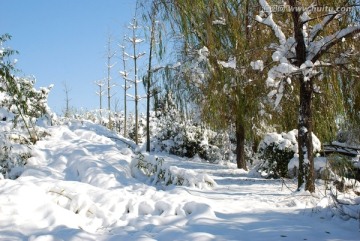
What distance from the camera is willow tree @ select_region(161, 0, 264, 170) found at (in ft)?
11.3

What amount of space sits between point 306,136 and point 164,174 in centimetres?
325

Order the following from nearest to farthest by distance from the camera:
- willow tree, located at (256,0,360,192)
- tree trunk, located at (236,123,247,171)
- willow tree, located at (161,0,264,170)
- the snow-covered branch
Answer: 1. willow tree, located at (161,0,264,170)
2. willow tree, located at (256,0,360,192)
3. the snow-covered branch
4. tree trunk, located at (236,123,247,171)

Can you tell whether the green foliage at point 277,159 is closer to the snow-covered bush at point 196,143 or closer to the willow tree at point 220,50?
the willow tree at point 220,50

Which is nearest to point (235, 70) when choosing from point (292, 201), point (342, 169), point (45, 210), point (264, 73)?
point (264, 73)

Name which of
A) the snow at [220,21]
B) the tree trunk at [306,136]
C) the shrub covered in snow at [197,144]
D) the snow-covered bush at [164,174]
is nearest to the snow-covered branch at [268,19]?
the tree trunk at [306,136]

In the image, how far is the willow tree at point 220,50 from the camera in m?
3.43

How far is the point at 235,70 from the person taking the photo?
6031 millimetres

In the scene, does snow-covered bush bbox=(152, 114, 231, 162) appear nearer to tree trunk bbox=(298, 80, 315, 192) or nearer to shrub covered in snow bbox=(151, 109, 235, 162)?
shrub covered in snow bbox=(151, 109, 235, 162)

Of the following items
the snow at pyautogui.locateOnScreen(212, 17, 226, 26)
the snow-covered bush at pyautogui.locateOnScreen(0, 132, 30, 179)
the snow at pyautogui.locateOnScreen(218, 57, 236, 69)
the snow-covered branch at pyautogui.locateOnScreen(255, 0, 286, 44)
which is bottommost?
the snow-covered bush at pyautogui.locateOnScreen(0, 132, 30, 179)

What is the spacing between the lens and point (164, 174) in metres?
7.77

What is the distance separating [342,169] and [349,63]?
79.9 inches

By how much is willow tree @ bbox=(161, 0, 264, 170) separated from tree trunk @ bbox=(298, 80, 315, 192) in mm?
895

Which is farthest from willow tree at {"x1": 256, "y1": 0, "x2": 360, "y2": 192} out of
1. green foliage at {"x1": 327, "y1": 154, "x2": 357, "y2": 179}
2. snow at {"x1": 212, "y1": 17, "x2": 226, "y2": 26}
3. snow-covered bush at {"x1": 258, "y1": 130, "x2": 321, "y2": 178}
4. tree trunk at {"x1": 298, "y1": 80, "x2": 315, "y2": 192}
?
snow-covered bush at {"x1": 258, "y1": 130, "x2": 321, "y2": 178}

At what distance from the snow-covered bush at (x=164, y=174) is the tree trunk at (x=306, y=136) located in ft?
7.03
